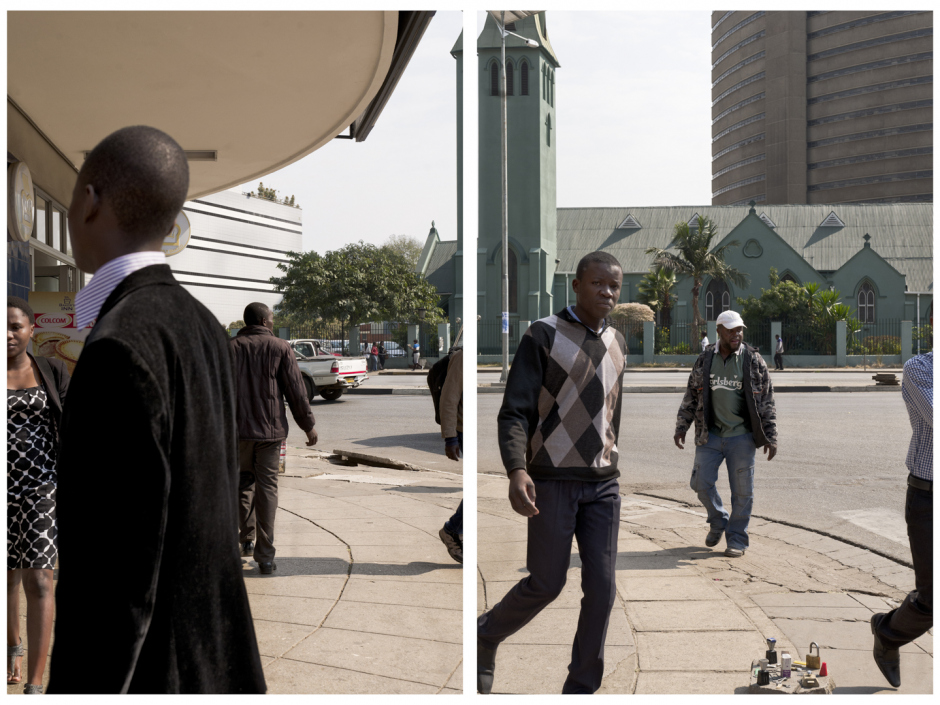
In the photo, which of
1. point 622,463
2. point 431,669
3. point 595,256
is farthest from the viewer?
point 622,463

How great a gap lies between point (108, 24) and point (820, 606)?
5.30 meters

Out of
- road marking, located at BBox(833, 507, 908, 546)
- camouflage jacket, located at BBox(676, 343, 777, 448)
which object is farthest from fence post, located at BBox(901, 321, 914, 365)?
camouflage jacket, located at BBox(676, 343, 777, 448)

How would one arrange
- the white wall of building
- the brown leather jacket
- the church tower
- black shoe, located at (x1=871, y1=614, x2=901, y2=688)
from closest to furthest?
black shoe, located at (x1=871, y1=614, x2=901, y2=688)
the brown leather jacket
the church tower
the white wall of building

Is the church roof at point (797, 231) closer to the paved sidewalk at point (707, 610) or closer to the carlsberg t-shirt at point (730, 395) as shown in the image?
the carlsberg t-shirt at point (730, 395)

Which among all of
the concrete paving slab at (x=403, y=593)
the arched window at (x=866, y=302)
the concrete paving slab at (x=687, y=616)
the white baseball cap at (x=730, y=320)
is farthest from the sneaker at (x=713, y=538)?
the arched window at (x=866, y=302)

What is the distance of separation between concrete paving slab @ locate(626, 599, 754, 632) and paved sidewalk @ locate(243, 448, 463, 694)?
99 centimetres

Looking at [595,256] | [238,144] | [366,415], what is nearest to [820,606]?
[595,256]

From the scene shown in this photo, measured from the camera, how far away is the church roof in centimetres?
5116

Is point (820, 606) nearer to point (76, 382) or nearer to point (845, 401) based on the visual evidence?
point (76, 382)

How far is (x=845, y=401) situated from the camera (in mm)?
18188

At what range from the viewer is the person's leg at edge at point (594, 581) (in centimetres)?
317

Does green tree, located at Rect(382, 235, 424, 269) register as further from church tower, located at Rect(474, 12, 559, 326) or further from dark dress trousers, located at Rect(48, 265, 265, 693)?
dark dress trousers, located at Rect(48, 265, 265, 693)

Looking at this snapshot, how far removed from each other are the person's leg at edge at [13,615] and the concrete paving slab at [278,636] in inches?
39.5

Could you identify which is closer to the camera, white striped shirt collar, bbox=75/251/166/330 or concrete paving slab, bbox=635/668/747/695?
white striped shirt collar, bbox=75/251/166/330
